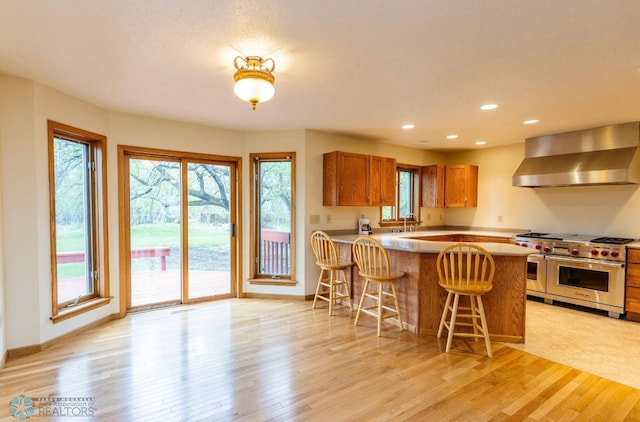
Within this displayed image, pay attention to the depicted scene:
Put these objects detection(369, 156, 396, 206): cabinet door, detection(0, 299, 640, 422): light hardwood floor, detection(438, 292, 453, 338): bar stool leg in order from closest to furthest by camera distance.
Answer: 1. detection(0, 299, 640, 422): light hardwood floor
2. detection(438, 292, 453, 338): bar stool leg
3. detection(369, 156, 396, 206): cabinet door

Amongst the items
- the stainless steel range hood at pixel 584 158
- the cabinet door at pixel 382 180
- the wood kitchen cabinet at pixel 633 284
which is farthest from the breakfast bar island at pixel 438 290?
the stainless steel range hood at pixel 584 158

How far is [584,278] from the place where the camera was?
4219 mm

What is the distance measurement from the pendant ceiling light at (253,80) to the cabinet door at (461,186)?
14.9 feet

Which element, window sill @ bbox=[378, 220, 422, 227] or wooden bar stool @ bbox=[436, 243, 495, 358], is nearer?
wooden bar stool @ bbox=[436, 243, 495, 358]

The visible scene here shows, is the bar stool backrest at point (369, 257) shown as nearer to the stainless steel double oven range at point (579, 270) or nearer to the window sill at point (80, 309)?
the stainless steel double oven range at point (579, 270)

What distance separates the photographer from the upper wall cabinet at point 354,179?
4.61m

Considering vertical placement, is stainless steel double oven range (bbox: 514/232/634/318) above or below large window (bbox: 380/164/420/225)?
below

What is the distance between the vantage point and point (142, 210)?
4148 millimetres

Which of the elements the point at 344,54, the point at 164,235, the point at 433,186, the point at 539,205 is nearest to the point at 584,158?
the point at 539,205

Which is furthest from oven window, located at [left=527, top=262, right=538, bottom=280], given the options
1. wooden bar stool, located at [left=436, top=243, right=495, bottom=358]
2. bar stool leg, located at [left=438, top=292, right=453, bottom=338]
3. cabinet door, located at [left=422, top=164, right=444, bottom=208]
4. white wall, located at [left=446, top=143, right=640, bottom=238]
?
bar stool leg, located at [left=438, top=292, right=453, bottom=338]

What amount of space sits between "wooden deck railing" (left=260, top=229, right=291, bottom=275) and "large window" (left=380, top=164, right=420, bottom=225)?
2.11 m

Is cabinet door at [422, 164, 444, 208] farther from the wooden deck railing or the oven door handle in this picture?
the wooden deck railing

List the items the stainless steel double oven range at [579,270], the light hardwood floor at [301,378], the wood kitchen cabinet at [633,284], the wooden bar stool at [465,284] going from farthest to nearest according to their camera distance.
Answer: the stainless steel double oven range at [579,270] → the wood kitchen cabinet at [633,284] → the wooden bar stool at [465,284] → the light hardwood floor at [301,378]

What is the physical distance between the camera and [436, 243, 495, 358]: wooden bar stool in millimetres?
2945
